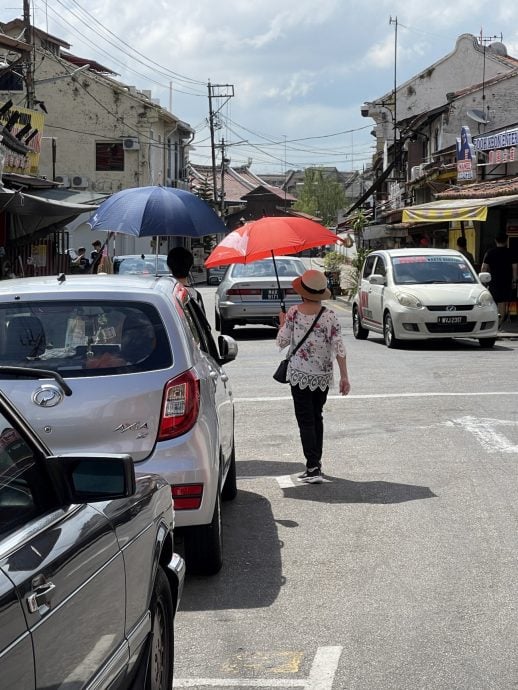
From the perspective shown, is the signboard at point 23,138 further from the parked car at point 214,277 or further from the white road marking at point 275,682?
the parked car at point 214,277

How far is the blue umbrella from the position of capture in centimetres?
1285

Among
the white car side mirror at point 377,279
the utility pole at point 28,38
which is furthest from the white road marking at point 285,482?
the utility pole at point 28,38

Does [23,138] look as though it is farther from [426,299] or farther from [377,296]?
[426,299]

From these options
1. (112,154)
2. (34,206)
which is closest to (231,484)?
(34,206)

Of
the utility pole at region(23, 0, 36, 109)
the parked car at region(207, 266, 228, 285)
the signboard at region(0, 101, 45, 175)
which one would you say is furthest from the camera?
the parked car at region(207, 266, 228, 285)

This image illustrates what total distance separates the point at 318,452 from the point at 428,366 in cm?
786

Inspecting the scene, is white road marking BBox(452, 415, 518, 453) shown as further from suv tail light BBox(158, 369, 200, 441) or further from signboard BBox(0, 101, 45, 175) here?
signboard BBox(0, 101, 45, 175)

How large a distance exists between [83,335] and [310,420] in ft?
10.4

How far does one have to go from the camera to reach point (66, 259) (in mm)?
33938

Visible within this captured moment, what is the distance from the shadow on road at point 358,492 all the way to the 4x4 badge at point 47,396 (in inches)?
118

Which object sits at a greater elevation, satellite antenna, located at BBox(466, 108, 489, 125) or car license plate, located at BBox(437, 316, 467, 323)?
satellite antenna, located at BBox(466, 108, 489, 125)

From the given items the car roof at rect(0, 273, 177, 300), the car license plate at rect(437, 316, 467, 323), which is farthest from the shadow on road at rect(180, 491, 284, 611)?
the car license plate at rect(437, 316, 467, 323)

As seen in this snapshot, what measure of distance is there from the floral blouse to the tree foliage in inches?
4842

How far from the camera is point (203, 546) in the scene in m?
6.29
